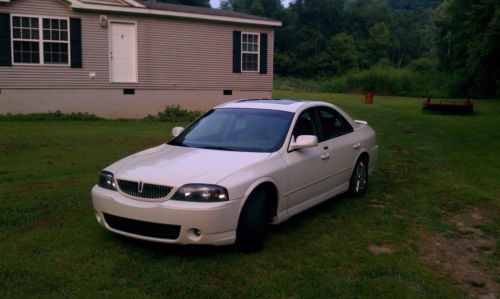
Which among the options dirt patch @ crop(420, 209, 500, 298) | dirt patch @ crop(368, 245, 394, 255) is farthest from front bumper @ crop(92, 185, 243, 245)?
dirt patch @ crop(420, 209, 500, 298)

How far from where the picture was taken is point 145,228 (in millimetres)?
5516

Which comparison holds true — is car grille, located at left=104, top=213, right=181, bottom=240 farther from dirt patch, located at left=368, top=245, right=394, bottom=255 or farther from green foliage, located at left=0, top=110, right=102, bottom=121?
green foliage, located at left=0, top=110, right=102, bottom=121

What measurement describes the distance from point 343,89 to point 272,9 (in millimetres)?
47078

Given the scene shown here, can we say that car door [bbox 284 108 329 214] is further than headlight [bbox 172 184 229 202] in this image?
Yes

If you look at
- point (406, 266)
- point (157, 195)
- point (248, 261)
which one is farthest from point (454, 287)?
point (157, 195)

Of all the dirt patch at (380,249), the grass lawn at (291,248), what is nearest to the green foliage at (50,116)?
the grass lawn at (291,248)

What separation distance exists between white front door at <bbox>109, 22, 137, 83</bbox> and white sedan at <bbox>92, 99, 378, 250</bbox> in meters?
12.6

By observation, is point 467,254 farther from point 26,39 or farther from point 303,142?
point 26,39

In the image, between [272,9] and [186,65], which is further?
[272,9]

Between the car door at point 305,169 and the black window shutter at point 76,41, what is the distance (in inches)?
501

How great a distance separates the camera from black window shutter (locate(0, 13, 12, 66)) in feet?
55.6

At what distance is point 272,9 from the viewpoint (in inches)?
3536

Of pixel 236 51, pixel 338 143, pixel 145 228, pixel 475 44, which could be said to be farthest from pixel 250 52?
pixel 145 228

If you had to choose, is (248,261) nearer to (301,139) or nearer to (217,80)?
(301,139)
